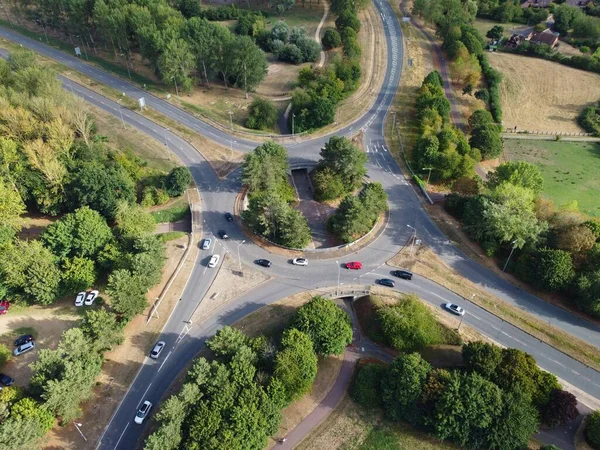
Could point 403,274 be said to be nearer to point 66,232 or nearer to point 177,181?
point 177,181

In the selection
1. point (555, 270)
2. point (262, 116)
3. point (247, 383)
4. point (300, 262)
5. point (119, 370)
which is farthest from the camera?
point (262, 116)

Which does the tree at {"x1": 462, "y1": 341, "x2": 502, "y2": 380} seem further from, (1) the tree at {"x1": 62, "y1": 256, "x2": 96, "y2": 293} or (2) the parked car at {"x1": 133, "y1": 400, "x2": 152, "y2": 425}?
(1) the tree at {"x1": 62, "y1": 256, "x2": 96, "y2": 293}

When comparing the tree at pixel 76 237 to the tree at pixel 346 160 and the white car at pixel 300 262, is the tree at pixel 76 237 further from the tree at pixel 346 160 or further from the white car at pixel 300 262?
the tree at pixel 346 160

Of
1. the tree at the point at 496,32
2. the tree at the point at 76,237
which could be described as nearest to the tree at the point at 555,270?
the tree at the point at 76,237

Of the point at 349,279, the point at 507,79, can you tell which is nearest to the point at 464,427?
the point at 349,279

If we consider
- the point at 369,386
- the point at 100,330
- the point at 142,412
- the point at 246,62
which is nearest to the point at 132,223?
the point at 100,330

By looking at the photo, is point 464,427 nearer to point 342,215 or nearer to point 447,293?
point 447,293

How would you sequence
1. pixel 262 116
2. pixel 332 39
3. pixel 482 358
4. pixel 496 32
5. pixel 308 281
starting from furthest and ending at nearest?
1. pixel 496 32
2. pixel 332 39
3. pixel 262 116
4. pixel 308 281
5. pixel 482 358

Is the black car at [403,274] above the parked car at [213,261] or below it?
above
